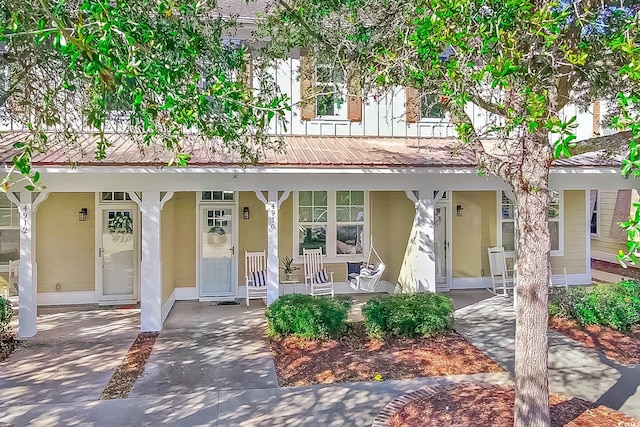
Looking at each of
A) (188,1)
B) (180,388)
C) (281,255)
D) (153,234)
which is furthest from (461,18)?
(281,255)

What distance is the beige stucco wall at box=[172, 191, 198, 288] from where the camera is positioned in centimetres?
1095

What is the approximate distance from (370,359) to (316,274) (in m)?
4.09

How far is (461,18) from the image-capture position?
14.2 ft

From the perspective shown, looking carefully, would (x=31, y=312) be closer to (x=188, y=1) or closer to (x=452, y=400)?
(x=188, y=1)

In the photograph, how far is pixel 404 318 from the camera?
7805 mm

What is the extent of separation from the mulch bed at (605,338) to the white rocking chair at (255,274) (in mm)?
5647

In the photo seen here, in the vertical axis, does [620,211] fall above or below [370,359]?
above

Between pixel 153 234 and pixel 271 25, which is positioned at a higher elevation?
pixel 271 25

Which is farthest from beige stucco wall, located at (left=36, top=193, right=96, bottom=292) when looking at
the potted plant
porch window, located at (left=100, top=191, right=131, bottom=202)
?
the potted plant

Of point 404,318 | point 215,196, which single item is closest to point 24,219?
point 215,196

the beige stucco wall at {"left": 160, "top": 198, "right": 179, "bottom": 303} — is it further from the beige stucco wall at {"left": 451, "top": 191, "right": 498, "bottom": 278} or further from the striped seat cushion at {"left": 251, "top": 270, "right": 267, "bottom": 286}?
the beige stucco wall at {"left": 451, "top": 191, "right": 498, "bottom": 278}

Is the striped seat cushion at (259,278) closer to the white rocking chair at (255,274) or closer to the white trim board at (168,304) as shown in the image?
the white rocking chair at (255,274)

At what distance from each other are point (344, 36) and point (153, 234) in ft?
15.0

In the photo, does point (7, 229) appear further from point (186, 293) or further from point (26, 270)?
point (186, 293)
